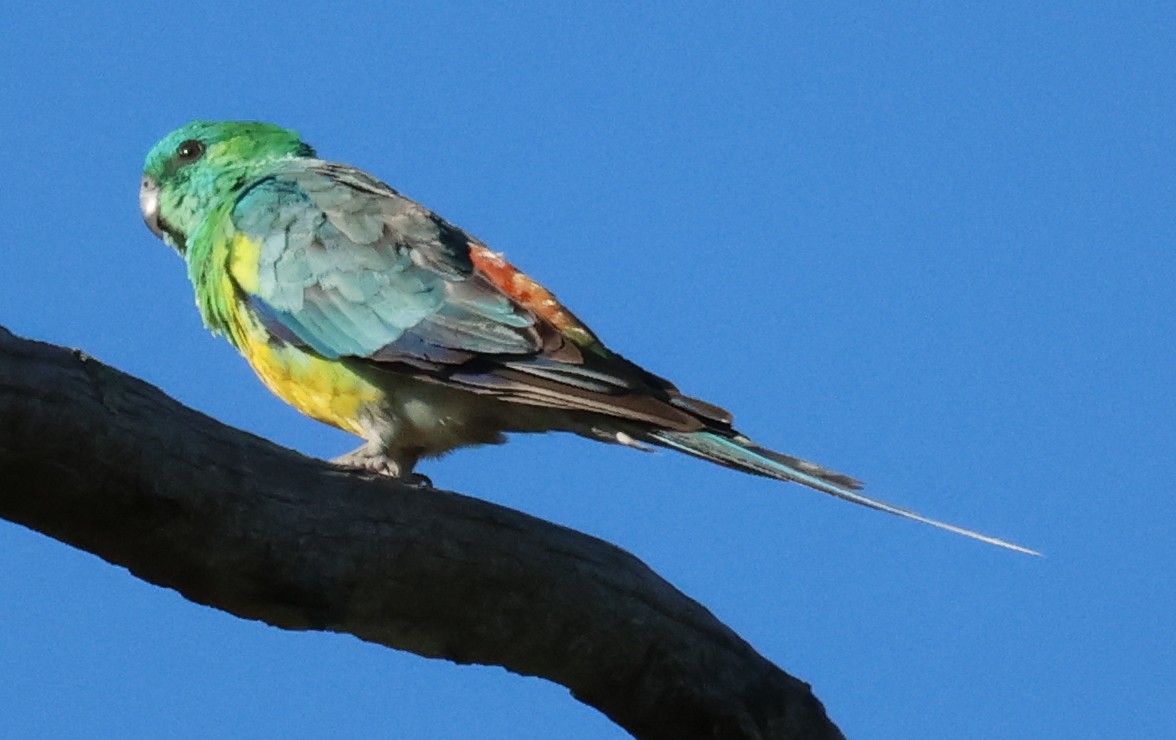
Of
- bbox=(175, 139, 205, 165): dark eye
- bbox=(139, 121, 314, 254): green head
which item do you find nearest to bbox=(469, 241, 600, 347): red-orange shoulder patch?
bbox=(139, 121, 314, 254): green head

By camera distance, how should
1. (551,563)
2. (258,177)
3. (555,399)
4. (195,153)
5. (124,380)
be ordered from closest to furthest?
1. (124,380)
2. (551,563)
3. (555,399)
4. (258,177)
5. (195,153)

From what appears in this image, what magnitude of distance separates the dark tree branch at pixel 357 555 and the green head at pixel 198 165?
2.89 meters

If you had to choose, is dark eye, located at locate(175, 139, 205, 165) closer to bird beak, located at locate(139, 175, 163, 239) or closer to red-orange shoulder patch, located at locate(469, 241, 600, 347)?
bird beak, located at locate(139, 175, 163, 239)

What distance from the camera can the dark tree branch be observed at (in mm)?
4262

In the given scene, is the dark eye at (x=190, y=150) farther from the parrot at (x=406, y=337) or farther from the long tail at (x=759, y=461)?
the long tail at (x=759, y=461)

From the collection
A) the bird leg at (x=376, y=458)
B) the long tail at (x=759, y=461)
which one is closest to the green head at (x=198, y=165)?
the bird leg at (x=376, y=458)

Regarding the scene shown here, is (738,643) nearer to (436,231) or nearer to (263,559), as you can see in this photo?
(263,559)

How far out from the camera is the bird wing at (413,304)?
236 inches

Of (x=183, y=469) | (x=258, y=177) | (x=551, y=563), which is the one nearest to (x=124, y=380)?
(x=183, y=469)

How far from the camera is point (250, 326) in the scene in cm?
676

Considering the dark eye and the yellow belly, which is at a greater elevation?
the dark eye

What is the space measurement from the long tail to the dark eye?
3.17 metres

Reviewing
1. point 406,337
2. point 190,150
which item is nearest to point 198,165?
point 190,150

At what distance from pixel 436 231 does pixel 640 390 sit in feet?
4.57
